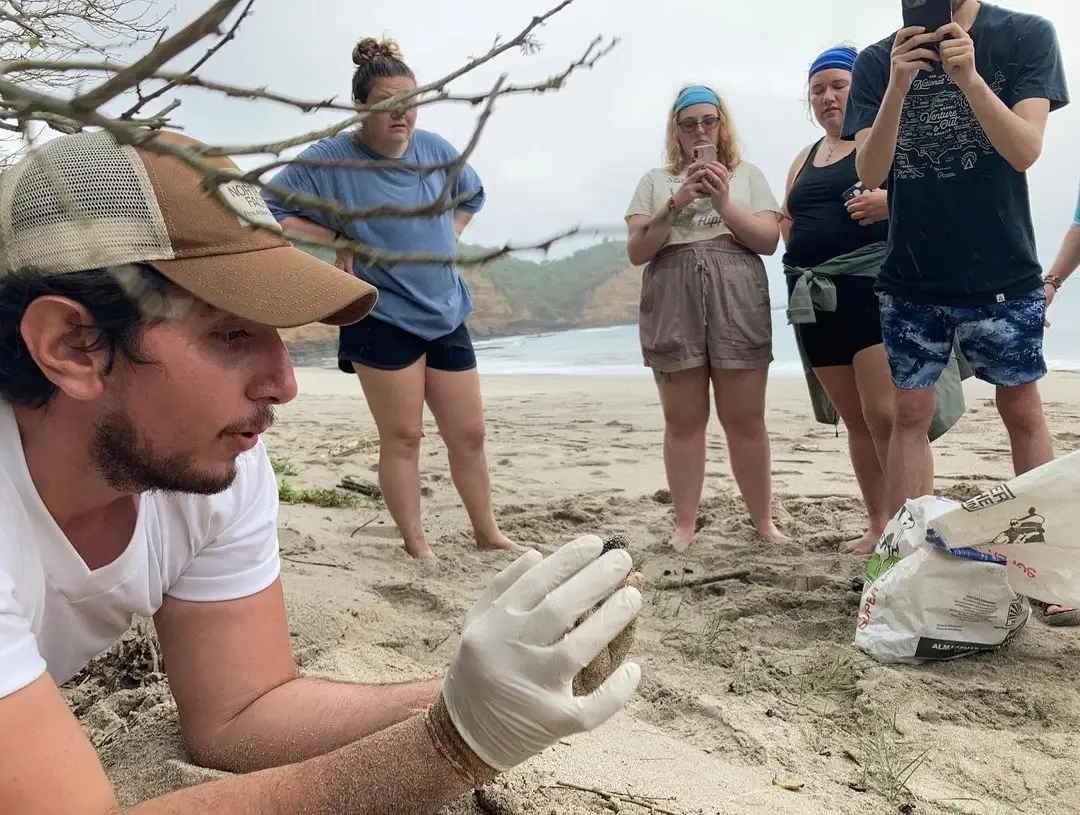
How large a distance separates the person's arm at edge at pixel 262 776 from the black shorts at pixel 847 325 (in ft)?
7.54

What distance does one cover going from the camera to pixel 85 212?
1217mm

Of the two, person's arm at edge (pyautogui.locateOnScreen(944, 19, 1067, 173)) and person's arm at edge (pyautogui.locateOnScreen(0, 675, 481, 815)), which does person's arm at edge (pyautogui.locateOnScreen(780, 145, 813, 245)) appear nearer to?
person's arm at edge (pyautogui.locateOnScreen(944, 19, 1067, 173))

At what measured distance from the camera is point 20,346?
1.34m

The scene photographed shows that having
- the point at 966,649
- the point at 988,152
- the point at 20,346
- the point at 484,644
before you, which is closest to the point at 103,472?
the point at 20,346

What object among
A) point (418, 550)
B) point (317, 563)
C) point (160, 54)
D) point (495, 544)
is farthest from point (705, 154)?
point (160, 54)

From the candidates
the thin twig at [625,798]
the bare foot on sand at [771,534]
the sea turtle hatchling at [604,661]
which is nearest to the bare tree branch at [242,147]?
the sea turtle hatchling at [604,661]

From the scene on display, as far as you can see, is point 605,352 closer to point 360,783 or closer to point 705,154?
point 705,154

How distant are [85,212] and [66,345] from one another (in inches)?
7.9

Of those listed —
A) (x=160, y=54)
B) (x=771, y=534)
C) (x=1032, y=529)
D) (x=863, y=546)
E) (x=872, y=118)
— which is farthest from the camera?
(x=771, y=534)

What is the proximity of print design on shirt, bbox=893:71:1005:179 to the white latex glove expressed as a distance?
1.97 metres

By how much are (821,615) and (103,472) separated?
1.98m

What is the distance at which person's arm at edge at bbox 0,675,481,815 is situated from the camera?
42.1 inches

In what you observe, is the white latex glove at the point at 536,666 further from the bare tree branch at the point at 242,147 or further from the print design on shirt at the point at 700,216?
the print design on shirt at the point at 700,216

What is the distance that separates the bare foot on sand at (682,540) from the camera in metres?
3.33
